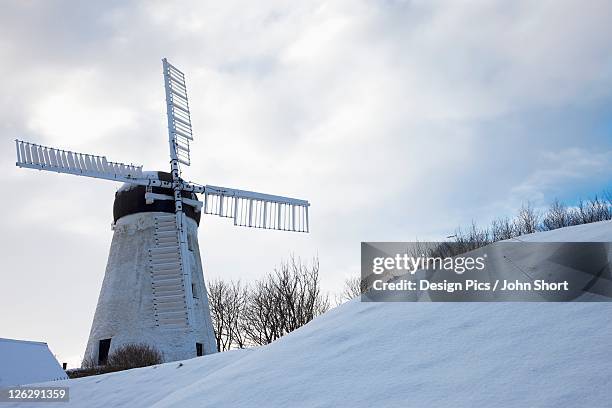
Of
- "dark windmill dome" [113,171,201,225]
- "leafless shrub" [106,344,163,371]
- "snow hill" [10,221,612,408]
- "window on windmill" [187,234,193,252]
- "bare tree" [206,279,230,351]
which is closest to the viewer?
"snow hill" [10,221,612,408]

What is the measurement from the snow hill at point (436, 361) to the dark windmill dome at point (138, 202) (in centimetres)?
1299

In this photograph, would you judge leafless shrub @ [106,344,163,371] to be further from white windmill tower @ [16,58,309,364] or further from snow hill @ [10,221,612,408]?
snow hill @ [10,221,612,408]

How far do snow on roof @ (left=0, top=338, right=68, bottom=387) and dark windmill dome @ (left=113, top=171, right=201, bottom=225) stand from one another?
8023mm

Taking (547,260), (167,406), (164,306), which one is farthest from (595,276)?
(164,306)

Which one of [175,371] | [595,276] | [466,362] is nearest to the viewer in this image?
[466,362]

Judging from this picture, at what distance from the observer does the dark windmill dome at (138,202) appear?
67.0ft

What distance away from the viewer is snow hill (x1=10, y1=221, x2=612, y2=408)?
4703 mm

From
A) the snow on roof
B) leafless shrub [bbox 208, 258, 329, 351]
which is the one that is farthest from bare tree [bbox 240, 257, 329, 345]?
the snow on roof

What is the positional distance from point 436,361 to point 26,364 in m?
9.76

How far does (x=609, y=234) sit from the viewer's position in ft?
24.5

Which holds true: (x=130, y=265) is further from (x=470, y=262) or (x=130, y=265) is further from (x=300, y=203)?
(x=470, y=262)

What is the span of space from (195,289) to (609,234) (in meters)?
15.3

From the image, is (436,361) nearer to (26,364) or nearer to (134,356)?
(26,364)

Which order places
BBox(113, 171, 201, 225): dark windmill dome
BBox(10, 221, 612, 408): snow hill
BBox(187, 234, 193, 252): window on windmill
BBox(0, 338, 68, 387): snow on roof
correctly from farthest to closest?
BBox(187, 234, 193, 252): window on windmill, BBox(113, 171, 201, 225): dark windmill dome, BBox(0, 338, 68, 387): snow on roof, BBox(10, 221, 612, 408): snow hill
